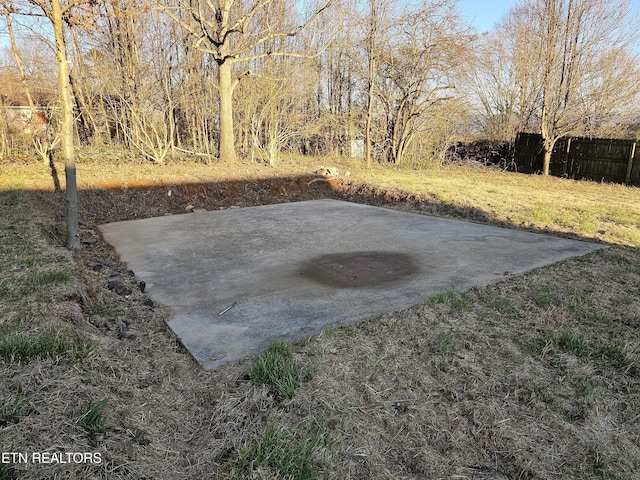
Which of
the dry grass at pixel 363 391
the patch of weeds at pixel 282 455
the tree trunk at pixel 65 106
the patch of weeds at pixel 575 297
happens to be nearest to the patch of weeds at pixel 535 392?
the dry grass at pixel 363 391

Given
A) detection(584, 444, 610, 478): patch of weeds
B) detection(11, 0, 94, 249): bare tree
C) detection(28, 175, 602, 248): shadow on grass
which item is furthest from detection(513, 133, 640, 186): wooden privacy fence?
detection(11, 0, 94, 249): bare tree

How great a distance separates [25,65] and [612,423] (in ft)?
43.9

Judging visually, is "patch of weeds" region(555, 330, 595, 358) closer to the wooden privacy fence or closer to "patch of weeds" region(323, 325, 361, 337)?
"patch of weeds" region(323, 325, 361, 337)

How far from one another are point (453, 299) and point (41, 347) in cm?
259

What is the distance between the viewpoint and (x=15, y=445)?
4.58 feet

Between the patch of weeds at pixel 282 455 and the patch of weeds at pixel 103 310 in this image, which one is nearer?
the patch of weeds at pixel 282 455

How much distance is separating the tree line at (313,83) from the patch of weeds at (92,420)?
8.57 metres

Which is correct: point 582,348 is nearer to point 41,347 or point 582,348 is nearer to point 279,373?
point 279,373

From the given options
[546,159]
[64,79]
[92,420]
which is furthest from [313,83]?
[92,420]

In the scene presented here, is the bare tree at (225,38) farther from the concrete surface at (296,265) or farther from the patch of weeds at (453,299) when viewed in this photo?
the patch of weeds at (453,299)

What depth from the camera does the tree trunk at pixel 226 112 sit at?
1024cm

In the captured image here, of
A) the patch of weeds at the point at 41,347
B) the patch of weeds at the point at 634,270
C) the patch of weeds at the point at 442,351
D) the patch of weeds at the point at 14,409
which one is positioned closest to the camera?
the patch of weeds at the point at 14,409

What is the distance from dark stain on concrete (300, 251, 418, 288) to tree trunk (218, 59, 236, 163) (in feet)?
22.9

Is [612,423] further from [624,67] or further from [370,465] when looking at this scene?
[624,67]
